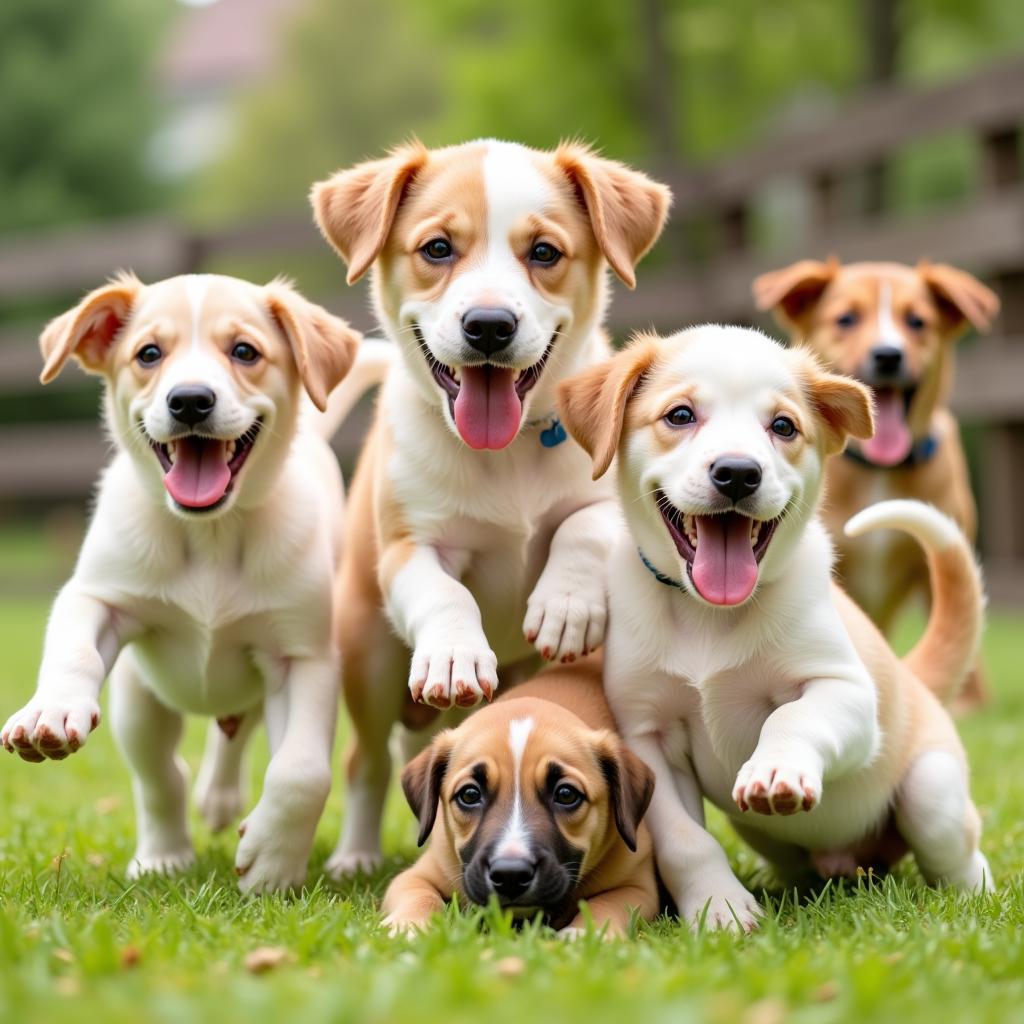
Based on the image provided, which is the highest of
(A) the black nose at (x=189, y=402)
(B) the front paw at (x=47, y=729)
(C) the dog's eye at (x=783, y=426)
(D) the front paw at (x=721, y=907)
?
(C) the dog's eye at (x=783, y=426)

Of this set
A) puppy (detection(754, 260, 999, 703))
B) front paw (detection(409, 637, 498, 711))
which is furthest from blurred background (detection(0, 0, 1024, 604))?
front paw (detection(409, 637, 498, 711))

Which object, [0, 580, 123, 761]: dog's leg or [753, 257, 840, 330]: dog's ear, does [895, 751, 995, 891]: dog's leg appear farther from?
[753, 257, 840, 330]: dog's ear

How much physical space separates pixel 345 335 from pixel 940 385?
140 inches

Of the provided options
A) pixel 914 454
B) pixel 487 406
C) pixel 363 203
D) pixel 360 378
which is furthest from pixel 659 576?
pixel 914 454

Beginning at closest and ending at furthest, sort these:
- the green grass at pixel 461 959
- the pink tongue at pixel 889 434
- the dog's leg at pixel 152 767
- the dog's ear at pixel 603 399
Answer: the green grass at pixel 461 959 → the dog's ear at pixel 603 399 → the dog's leg at pixel 152 767 → the pink tongue at pixel 889 434

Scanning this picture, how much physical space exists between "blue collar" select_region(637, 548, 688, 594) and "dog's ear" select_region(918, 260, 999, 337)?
11.5ft

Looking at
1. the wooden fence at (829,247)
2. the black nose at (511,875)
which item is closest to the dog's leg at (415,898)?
the black nose at (511,875)

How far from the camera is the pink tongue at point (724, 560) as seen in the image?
152 inches

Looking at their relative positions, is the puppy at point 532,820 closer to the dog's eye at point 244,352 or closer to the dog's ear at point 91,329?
the dog's eye at point 244,352

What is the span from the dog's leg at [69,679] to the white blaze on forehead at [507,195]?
150 centimetres

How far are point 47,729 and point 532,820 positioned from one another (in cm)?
123

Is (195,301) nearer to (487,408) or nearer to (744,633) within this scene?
(487,408)

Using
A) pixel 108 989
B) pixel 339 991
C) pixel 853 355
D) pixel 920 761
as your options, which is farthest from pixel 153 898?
pixel 853 355

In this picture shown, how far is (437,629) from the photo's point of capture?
4.16 m
